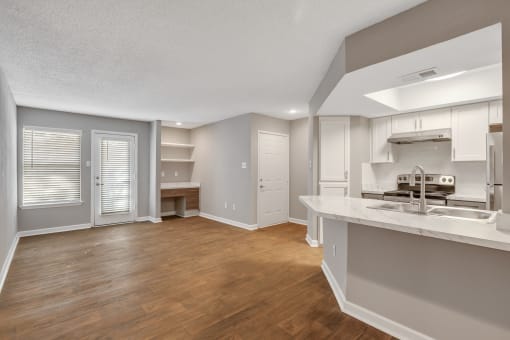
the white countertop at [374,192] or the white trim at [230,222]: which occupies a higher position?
the white countertop at [374,192]

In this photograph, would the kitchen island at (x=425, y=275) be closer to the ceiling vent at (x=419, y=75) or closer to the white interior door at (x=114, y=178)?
the ceiling vent at (x=419, y=75)

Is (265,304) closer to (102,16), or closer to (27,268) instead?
(102,16)

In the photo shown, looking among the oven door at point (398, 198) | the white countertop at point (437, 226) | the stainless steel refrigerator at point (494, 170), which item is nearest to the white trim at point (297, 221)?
the oven door at point (398, 198)

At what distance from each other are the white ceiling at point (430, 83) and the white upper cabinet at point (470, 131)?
0.67 feet

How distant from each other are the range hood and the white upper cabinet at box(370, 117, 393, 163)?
0.14 meters

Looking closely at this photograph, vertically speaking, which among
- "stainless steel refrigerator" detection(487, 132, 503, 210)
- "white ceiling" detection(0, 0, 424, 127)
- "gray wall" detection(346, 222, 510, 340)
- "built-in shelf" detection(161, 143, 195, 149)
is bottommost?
"gray wall" detection(346, 222, 510, 340)

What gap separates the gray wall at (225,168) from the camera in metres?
5.42

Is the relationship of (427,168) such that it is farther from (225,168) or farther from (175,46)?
(175,46)

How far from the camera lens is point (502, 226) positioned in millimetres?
1522

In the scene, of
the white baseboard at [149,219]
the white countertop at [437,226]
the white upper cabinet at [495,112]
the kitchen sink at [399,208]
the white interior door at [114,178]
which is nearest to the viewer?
the white countertop at [437,226]

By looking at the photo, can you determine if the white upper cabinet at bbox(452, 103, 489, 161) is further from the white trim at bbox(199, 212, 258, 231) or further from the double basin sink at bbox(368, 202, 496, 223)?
the white trim at bbox(199, 212, 258, 231)

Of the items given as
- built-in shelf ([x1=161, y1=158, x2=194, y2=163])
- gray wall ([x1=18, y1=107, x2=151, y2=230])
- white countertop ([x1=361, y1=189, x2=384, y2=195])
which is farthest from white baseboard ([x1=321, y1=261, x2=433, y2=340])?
gray wall ([x1=18, y1=107, x2=151, y2=230])

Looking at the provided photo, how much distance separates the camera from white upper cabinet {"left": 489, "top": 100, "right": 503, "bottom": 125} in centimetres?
329

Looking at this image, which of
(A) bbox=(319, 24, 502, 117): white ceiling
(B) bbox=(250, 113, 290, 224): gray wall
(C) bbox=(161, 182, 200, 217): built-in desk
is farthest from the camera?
(C) bbox=(161, 182, 200, 217): built-in desk
